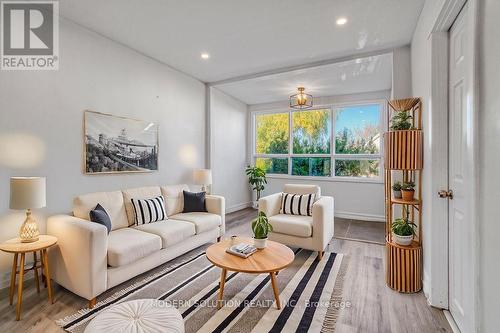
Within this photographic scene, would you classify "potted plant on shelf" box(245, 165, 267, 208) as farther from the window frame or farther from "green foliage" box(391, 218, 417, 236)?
"green foliage" box(391, 218, 417, 236)

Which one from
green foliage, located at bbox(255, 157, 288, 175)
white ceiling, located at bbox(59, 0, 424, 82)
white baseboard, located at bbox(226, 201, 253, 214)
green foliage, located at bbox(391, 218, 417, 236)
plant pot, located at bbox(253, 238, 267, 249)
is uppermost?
white ceiling, located at bbox(59, 0, 424, 82)

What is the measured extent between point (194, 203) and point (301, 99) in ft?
9.07

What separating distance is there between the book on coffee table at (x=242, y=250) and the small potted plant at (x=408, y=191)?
1.66 m

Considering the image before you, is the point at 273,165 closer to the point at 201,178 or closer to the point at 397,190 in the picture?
the point at 201,178

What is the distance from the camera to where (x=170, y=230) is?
2863mm

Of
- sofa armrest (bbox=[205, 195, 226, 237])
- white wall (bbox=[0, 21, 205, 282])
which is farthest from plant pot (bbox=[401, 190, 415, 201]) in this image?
white wall (bbox=[0, 21, 205, 282])

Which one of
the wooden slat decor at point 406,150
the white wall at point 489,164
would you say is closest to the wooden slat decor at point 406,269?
the wooden slat decor at point 406,150

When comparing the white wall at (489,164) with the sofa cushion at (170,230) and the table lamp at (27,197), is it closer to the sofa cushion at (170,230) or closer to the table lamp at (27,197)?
the sofa cushion at (170,230)

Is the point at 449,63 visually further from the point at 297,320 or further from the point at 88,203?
the point at 88,203

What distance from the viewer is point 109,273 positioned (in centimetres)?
225

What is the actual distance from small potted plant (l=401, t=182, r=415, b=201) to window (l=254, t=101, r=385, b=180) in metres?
2.69

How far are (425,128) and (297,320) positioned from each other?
6.85 feet

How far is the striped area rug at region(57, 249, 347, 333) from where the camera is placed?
190 centimetres

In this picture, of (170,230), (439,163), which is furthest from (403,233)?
(170,230)
